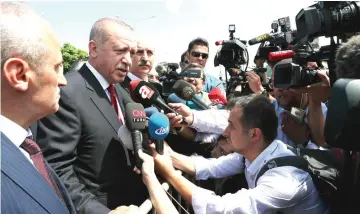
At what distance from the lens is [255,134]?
2.03 meters

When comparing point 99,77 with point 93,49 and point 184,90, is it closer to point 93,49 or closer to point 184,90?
point 93,49

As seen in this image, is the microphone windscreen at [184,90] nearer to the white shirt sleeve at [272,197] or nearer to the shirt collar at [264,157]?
the shirt collar at [264,157]

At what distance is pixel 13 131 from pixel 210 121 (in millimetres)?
1669

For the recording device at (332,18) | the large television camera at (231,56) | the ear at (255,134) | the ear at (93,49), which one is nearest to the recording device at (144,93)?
the ear at (93,49)

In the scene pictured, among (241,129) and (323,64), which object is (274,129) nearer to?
(241,129)

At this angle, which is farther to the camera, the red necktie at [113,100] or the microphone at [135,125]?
the red necktie at [113,100]

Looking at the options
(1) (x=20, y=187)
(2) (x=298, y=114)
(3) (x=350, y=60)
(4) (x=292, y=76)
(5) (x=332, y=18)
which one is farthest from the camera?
(2) (x=298, y=114)

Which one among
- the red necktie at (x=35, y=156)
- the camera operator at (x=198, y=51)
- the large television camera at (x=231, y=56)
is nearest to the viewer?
the red necktie at (x=35, y=156)

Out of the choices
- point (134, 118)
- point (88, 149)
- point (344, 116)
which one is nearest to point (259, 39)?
point (134, 118)

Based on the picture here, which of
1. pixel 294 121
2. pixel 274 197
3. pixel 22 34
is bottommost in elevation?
pixel 274 197

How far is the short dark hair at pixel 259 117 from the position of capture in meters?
2.03

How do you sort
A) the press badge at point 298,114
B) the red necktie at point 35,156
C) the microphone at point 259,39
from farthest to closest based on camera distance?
the microphone at point 259,39, the press badge at point 298,114, the red necktie at point 35,156

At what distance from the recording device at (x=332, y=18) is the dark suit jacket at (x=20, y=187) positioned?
1.69m

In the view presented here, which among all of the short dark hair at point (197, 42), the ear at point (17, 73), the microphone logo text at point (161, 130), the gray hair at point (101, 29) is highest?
the gray hair at point (101, 29)
